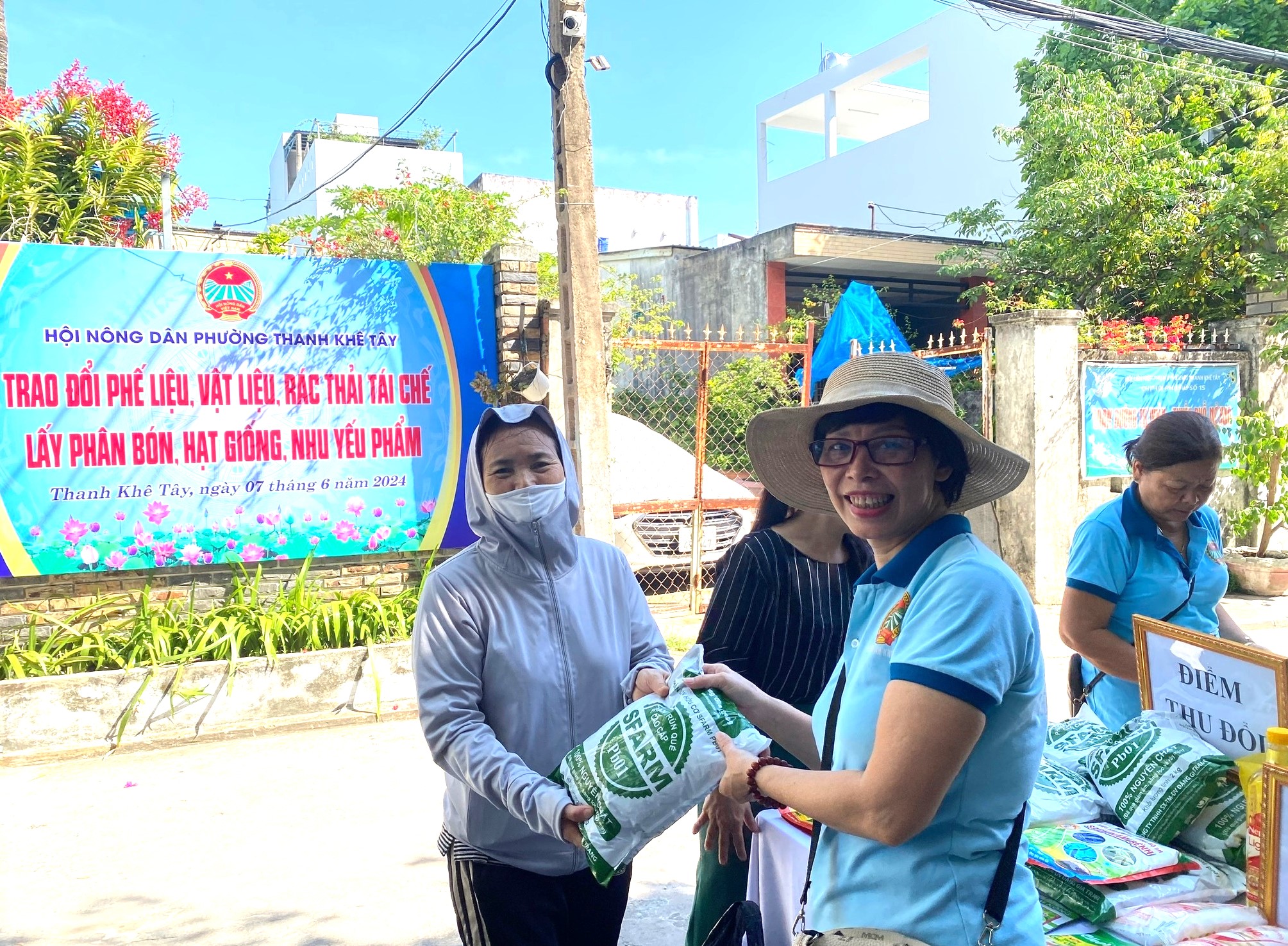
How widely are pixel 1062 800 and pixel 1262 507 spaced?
8120mm

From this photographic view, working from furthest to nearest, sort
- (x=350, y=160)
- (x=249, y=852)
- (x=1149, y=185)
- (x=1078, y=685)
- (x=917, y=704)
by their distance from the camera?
1. (x=350, y=160)
2. (x=1149, y=185)
3. (x=249, y=852)
4. (x=1078, y=685)
5. (x=917, y=704)

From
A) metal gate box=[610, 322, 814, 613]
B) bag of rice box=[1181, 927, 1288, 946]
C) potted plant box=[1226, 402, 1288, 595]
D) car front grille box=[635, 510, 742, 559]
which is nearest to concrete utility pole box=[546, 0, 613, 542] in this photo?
metal gate box=[610, 322, 814, 613]

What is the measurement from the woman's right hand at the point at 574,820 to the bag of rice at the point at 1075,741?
1102mm

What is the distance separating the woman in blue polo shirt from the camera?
8.38ft

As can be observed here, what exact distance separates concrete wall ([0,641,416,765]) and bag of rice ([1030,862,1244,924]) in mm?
4576

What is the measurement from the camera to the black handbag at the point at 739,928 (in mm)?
1934

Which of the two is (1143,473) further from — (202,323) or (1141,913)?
(202,323)

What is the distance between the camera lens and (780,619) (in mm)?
2482

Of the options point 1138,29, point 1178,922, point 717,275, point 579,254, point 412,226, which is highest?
point 1138,29

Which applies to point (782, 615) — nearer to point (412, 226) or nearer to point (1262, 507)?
point (412, 226)

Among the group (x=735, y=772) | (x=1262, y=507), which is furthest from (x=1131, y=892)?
(x=1262, y=507)

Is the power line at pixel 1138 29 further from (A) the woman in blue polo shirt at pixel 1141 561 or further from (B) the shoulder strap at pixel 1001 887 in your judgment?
(B) the shoulder strap at pixel 1001 887

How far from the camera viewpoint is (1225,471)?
9.80 m

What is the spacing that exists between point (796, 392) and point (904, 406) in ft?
25.6
